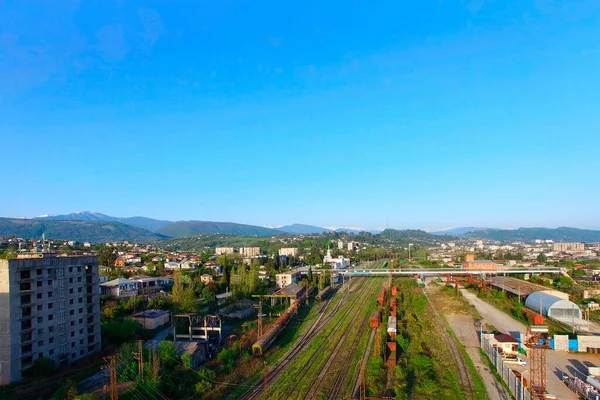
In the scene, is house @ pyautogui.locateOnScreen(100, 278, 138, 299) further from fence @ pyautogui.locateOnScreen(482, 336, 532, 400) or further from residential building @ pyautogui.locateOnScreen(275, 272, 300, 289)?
fence @ pyautogui.locateOnScreen(482, 336, 532, 400)

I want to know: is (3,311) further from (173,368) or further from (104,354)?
(173,368)

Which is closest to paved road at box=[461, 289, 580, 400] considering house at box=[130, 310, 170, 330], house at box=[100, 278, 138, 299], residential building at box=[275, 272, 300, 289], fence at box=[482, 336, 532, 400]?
fence at box=[482, 336, 532, 400]

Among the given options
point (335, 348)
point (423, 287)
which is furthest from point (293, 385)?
point (423, 287)

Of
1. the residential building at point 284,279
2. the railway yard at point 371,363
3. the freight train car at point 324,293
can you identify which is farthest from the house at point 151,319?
the residential building at point 284,279

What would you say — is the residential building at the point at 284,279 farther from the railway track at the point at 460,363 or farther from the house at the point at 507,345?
the house at the point at 507,345

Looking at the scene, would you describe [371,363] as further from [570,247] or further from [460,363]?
[570,247]

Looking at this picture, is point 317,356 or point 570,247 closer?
point 317,356

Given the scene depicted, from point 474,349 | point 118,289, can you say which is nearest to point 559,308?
point 474,349
